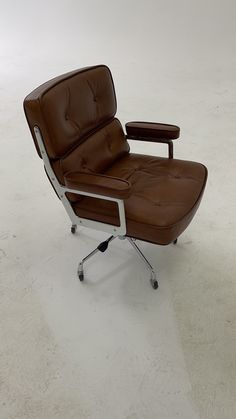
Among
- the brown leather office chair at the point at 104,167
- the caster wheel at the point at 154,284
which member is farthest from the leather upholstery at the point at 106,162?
the caster wheel at the point at 154,284

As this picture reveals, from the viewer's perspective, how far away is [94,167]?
1.57 metres

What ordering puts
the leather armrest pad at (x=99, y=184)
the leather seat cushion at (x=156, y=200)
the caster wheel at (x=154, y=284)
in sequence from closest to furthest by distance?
1. the leather armrest pad at (x=99, y=184)
2. the leather seat cushion at (x=156, y=200)
3. the caster wheel at (x=154, y=284)

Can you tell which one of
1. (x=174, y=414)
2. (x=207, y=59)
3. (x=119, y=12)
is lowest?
(x=174, y=414)

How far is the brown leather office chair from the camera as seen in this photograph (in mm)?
1276

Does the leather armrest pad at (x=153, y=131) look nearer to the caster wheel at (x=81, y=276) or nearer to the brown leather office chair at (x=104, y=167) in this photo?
the brown leather office chair at (x=104, y=167)

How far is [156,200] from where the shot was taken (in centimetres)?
141

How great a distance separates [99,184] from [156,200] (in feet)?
0.98

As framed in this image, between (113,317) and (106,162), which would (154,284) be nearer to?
(113,317)

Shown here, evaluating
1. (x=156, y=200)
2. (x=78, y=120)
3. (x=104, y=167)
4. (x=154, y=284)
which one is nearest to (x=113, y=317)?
(x=154, y=284)

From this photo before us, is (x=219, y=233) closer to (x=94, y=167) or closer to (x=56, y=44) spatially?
(x=94, y=167)

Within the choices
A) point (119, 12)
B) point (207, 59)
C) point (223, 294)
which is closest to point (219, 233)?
point (223, 294)

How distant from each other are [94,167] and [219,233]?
2.71 feet

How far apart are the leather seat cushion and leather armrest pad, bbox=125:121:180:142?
0.38 ft

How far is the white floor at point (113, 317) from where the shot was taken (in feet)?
4.07
